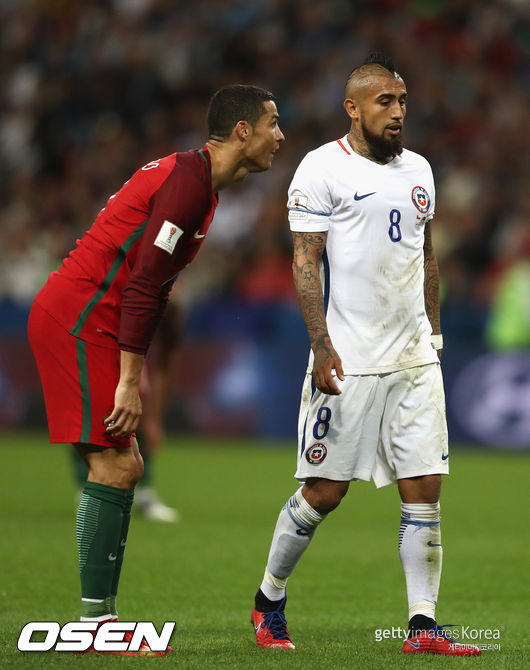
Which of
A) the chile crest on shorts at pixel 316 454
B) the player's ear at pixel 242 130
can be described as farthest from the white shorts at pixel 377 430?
the player's ear at pixel 242 130

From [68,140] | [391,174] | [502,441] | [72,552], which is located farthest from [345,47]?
[391,174]

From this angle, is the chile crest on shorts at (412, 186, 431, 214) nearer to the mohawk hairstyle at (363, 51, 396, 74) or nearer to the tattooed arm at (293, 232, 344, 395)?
the tattooed arm at (293, 232, 344, 395)

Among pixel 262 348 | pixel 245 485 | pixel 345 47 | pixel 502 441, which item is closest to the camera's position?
pixel 245 485

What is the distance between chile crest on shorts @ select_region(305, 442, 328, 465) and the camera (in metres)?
5.18

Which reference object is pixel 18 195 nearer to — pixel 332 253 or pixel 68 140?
pixel 68 140

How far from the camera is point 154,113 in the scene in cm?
2067

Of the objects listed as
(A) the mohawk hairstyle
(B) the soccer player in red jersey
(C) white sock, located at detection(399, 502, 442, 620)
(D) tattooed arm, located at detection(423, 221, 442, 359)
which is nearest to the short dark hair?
(B) the soccer player in red jersey

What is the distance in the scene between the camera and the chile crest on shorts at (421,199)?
17.2ft

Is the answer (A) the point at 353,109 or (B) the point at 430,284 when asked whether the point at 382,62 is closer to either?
(A) the point at 353,109

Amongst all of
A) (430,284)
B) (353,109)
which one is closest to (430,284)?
(430,284)

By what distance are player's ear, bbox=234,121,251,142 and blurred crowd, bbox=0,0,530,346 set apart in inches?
425

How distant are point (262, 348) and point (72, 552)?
7954 millimetres

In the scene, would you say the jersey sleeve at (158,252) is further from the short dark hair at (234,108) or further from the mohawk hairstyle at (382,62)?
the mohawk hairstyle at (382,62)

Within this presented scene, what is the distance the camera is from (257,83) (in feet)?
66.5
